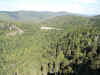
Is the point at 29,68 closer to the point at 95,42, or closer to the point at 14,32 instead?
the point at 95,42

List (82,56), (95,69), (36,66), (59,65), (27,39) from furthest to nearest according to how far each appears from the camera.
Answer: (27,39) < (36,66) < (59,65) < (82,56) < (95,69)

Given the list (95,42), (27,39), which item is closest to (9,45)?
(27,39)

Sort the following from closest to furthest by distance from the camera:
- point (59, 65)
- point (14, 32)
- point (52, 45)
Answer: point (59, 65), point (52, 45), point (14, 32)

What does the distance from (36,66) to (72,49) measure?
2741 centimetres

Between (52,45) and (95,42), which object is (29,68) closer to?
(52,45)

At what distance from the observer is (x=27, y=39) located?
377 ft

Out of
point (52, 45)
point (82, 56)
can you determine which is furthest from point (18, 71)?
point (82, 56)

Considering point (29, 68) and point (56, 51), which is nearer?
point (29, 68)

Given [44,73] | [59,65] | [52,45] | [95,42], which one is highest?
[95,42]

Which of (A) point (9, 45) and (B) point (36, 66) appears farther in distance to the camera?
(A) point (9, 45)

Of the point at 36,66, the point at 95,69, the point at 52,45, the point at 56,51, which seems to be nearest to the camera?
the point at 95,69

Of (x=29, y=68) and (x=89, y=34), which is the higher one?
(x=89, y=34)

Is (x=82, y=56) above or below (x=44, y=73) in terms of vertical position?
above

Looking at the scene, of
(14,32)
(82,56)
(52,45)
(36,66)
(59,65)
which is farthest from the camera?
(14,32)
